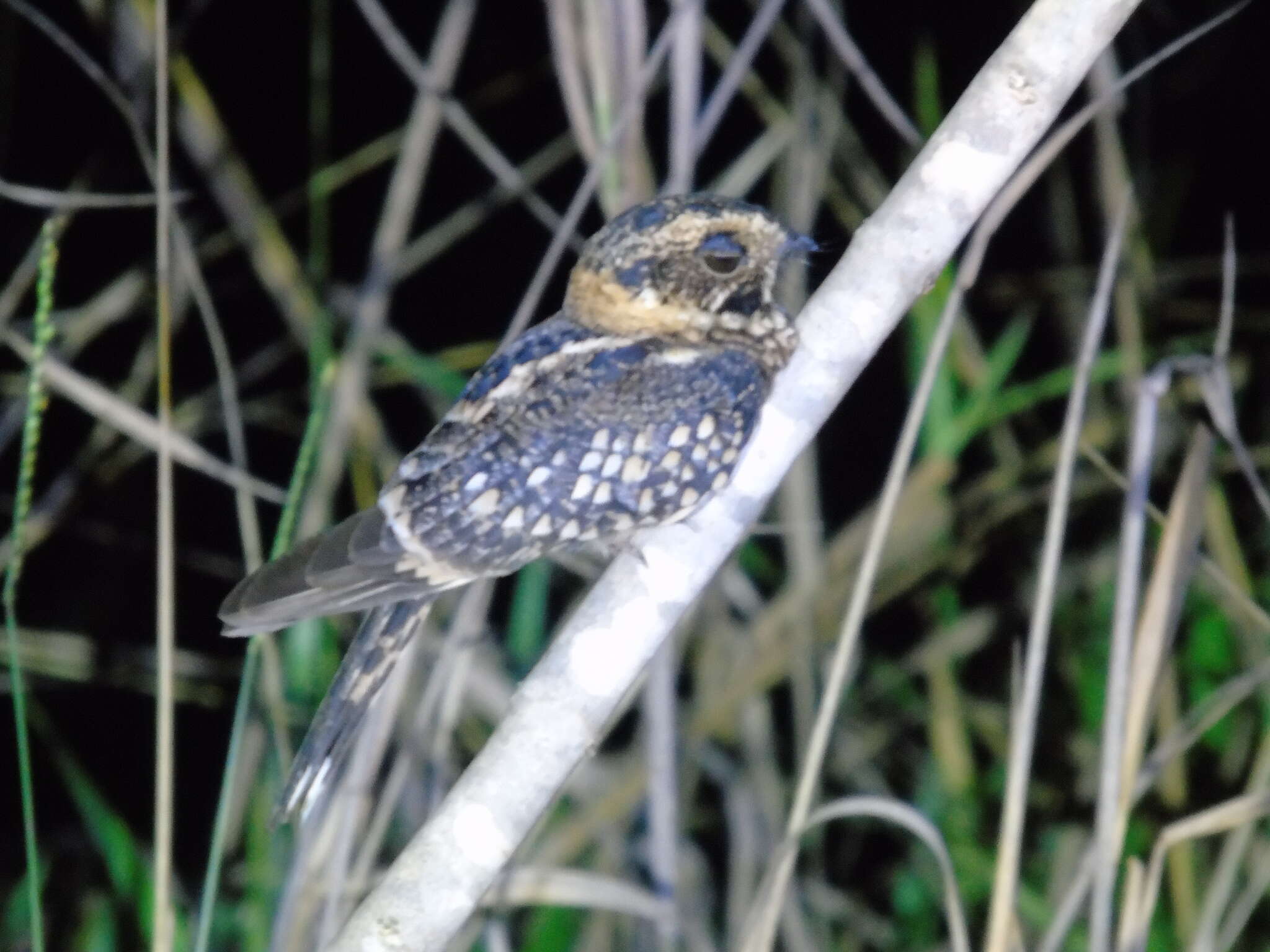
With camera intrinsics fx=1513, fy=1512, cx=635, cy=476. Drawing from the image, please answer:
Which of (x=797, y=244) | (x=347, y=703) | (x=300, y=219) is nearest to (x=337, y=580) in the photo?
(x=347, y=703)

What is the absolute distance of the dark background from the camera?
273 cm

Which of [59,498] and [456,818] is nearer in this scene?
[456,818]

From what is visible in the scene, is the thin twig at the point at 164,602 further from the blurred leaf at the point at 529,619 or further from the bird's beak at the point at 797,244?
the blurred leaf at the point at 529,619

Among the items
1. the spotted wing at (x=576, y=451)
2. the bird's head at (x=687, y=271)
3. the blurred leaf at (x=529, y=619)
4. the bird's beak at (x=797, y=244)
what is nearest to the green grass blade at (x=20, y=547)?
the spotted wing at (x=576, y=451)

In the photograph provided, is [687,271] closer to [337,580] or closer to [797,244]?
[797,244]

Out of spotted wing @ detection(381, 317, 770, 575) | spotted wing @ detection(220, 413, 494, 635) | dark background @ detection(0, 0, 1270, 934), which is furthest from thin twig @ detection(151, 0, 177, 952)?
dark background @ detection(0, 0, 1270, 934)

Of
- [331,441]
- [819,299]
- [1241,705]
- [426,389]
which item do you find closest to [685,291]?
[819,299]

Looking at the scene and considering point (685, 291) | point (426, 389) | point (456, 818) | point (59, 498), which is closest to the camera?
point (456, 818)

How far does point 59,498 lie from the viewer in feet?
8.27

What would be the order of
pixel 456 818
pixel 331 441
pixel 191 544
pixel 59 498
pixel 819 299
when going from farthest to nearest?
pixel 191 544, pixel 59 498, pixel 331 441, pixel 819 299, pixel 456 818

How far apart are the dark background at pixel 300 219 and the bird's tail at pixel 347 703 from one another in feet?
3.84

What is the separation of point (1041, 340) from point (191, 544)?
1.77m

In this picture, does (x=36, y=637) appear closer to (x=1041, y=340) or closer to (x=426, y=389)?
(x=426, y=389)

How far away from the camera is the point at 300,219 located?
284 centimetres
